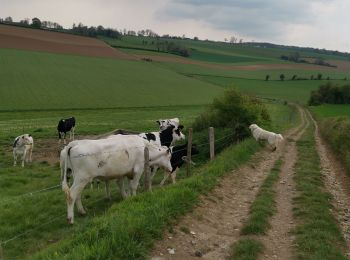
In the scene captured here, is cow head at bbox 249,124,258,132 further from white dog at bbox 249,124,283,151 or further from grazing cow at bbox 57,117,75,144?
grazing cow at bbox 57,117,75,144

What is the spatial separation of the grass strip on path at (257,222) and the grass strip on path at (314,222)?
0.69 meters

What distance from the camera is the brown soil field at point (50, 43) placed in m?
98.4

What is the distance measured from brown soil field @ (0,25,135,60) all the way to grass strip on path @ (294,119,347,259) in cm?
9135

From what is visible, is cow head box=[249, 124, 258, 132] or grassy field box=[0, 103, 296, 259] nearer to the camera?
grassy field box=[0, 103, 296, 259]

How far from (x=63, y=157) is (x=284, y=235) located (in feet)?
19.5

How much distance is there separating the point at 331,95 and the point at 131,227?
8936cm

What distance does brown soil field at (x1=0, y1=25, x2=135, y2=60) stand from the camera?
9844cm

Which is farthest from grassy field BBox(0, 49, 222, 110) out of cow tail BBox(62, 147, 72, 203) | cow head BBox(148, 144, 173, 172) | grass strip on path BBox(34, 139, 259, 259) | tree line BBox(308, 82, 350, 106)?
grass strip on path BBox(34, 139, 259, 259)

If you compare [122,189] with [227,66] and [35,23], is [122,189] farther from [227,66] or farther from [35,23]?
[227,66]

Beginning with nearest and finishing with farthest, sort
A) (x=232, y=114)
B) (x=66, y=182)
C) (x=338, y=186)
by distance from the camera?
(x=66, y=182), (x=338, y=186), (x=232, y=114)

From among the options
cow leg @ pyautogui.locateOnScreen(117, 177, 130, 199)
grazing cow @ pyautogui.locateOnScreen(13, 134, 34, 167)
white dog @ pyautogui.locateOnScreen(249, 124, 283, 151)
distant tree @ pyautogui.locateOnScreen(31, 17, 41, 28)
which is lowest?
grazing cow @ pyautogui.locateOnScreen(13, 134, 34, 167)

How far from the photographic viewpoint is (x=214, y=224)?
9852mm

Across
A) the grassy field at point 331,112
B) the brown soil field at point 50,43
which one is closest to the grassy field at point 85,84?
the brown soil field at point 50,43

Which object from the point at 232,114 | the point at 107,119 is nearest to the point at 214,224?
the point at 232,114
